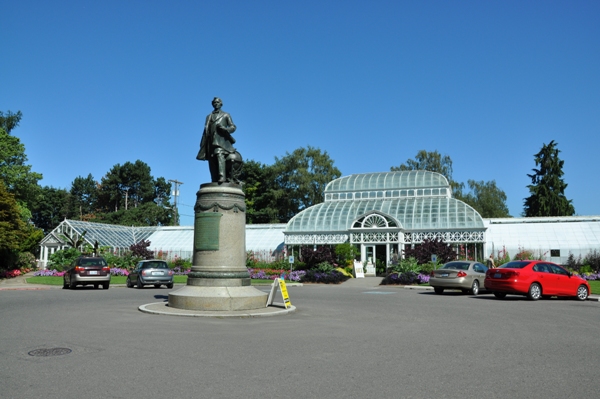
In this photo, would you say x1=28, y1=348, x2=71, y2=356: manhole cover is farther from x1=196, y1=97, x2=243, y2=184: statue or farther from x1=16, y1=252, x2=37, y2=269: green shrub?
x1=16, y1=252, x2=37, y2=269: green shrub

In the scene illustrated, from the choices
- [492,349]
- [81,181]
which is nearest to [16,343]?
[492,349]

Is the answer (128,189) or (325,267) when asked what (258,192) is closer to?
(128,189)

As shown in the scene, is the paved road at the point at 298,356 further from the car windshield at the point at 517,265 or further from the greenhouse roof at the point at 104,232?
the greenhouse roof at the point at 104,232

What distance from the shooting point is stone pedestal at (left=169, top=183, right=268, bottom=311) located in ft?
43.8

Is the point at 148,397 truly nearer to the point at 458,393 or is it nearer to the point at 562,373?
the point at 458,393

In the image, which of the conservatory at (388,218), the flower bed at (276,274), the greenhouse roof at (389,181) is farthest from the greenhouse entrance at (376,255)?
the greenhouse roof at (389,181)

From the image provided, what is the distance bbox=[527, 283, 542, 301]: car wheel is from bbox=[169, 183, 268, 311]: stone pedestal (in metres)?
10.5

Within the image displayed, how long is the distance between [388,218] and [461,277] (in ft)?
65.3

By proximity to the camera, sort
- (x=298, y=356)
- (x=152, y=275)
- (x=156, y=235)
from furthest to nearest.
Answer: (x=156, y=235), (x=152, y=275), (x=298, y=356)

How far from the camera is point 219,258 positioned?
45.5ft

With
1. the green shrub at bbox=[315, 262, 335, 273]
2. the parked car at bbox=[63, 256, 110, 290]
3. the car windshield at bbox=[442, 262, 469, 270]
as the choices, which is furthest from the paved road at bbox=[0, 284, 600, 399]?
the green shrub at bbox=[315, 262, 335, 273]

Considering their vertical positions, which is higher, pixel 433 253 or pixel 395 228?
pixel 395 228

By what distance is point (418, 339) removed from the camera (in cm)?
947

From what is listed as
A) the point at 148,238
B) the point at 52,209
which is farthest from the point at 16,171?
the point at 52,209
